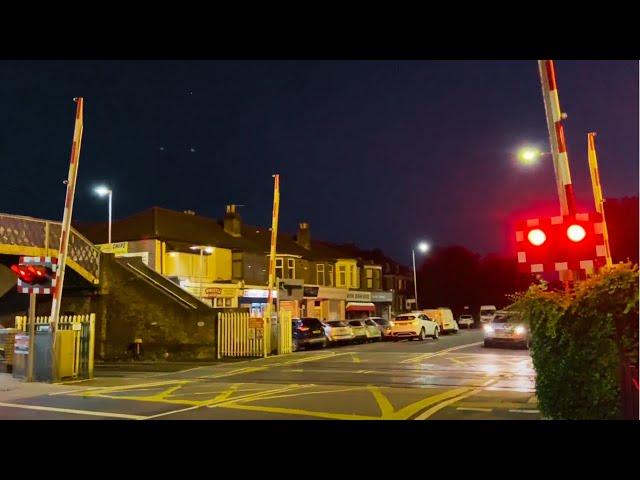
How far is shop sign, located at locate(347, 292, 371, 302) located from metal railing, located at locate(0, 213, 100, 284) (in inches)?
1207

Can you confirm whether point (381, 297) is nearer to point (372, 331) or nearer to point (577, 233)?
point (372, 331)

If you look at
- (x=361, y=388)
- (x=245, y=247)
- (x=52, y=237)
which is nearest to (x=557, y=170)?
(x=361, y=388)

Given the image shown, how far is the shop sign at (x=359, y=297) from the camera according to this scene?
54625 mm

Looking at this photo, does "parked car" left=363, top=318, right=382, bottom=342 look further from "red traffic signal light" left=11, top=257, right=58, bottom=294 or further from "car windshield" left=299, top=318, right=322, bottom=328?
"red traffic signal light" left=11, top=257, right=58, bottom=294

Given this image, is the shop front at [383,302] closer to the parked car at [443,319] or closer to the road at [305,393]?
the parked car at [443,319]

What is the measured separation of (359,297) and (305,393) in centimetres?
4401

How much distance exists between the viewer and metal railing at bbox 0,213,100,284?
22.9 metres

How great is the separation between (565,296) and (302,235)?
4579 centimetres

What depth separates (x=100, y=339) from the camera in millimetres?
26312

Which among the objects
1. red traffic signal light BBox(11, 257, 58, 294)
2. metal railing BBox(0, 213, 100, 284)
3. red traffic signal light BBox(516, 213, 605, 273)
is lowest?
red traffic signal light BBox(516, 213, 605, 273)

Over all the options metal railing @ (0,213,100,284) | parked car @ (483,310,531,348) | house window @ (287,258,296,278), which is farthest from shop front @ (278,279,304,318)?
parked car @ (483,310,531,348)

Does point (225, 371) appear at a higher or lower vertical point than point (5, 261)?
lower

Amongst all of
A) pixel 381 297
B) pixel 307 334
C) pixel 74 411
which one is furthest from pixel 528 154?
pixel 381 297

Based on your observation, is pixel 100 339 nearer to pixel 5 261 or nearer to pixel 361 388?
pixel 5 261
